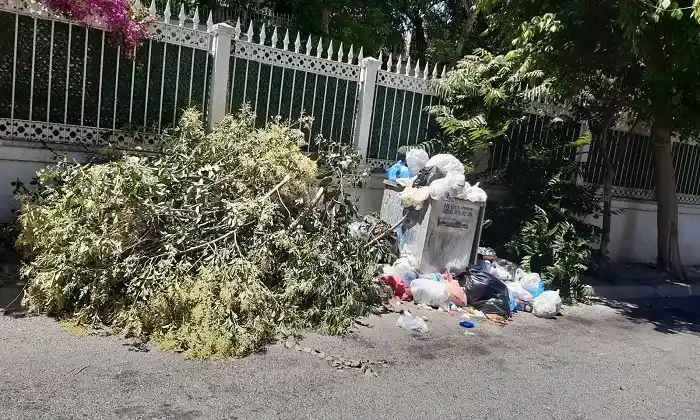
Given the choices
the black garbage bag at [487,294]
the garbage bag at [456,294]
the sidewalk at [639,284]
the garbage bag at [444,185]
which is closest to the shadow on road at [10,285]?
the garbage bag at [456,294]

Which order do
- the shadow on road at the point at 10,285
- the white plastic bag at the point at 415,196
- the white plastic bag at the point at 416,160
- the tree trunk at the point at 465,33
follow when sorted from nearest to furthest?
the shadow on road at the point at 10,285, the white plastic bag at the point at 415,196, the white plastic bag at the point at 416,160, the tree trunk at the point at 465,33

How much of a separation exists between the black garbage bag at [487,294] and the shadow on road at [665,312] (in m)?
1.79

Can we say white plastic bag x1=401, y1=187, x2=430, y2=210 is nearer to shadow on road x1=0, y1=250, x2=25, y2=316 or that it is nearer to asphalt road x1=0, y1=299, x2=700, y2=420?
asphalt road x1=0, y1=299, x2=700, y2=420

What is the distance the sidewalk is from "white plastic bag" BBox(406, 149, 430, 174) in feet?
9.56

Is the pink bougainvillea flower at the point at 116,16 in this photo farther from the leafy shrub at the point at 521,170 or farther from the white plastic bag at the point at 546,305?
the white plastic bag at the point at 546,305

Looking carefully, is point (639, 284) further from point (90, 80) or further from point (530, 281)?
point (90, 80)

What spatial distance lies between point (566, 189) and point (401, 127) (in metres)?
2.31

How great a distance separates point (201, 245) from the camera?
4895 mm

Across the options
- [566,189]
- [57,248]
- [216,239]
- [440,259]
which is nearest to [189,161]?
[216,239]

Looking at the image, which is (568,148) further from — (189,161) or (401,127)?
(189,161)

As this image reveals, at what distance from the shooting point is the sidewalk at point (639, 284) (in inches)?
322

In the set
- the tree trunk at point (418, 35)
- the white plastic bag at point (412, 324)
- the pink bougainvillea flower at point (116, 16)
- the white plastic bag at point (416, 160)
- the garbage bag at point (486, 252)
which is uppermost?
the tree trunk at point (418, 35)

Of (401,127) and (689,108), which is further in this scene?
(401,127)

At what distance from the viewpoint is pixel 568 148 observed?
332 inches
